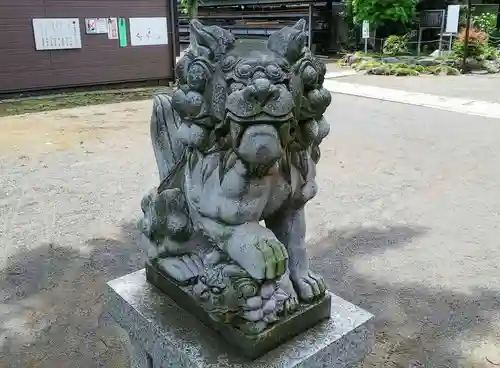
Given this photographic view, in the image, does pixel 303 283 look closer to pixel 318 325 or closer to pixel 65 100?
pixel 318 325

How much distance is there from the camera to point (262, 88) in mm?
1136

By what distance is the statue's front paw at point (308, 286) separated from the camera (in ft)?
4.90

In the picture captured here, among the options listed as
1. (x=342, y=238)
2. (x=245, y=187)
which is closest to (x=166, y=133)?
(x=245, y=187)

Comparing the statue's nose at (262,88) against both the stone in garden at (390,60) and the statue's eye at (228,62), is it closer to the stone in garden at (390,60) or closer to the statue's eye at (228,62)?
the statue's eye at (228,62)

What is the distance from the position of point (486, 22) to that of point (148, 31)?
38.3ft

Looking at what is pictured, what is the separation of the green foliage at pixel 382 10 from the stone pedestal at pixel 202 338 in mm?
16790

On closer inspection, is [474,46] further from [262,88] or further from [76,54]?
[262,88]

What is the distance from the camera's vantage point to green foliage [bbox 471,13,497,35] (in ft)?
54.3

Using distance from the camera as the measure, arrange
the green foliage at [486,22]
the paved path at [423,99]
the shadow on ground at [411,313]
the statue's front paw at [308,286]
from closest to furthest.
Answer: the statue's front paw at [308,286]
the shadow on ground at [411,313]
the paved path at [423,99]
the green foliage at [486,22]

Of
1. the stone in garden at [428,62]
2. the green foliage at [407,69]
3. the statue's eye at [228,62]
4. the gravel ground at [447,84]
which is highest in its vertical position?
the statue's eye at [228,62]

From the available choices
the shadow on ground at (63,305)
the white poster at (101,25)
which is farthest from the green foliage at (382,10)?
the shadow on ground at (63,305)

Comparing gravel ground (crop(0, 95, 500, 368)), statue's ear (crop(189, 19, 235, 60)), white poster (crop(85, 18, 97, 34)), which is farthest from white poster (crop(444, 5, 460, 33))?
statue's ear (crop(189, 19, 235, 60))

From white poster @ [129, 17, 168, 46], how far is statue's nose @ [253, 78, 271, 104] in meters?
10.3

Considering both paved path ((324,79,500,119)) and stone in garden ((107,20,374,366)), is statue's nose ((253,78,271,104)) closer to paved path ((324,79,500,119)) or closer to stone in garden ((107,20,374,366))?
stone in garden ((107,20,374,366))
